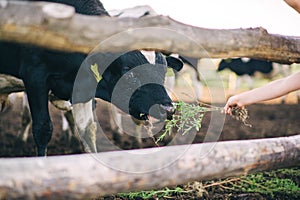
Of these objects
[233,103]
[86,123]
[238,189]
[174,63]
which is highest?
[233,103]

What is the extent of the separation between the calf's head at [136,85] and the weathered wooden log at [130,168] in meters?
0.89

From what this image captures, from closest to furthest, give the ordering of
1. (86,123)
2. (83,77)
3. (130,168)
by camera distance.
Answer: (130,168), (83,77), (86,123)

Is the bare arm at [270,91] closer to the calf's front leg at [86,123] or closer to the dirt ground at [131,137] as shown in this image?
the dirt ground at [131,137]

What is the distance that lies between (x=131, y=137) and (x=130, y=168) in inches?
191

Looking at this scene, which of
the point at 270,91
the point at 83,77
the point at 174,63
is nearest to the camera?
the point at 270,91

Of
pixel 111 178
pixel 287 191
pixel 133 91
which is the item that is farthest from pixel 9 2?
pixel 287 191

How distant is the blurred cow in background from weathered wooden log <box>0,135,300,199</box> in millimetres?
9787

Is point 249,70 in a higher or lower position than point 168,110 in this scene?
lower

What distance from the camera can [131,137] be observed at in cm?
652

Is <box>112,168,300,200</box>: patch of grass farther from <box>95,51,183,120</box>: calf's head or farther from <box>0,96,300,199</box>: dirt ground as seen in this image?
<box>95,51,183,120</box>: calf's head

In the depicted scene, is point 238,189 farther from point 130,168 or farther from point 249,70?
point 249,70

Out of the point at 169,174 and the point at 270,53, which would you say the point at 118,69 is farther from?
the point at 169,174

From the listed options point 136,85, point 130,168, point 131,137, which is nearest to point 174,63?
point 136,85

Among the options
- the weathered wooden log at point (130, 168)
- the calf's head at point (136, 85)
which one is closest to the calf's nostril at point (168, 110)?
the calf's head at point (136, 85)
